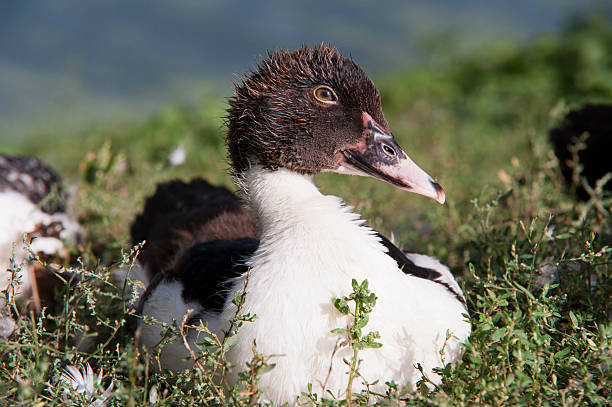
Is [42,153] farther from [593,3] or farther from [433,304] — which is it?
[593,3]

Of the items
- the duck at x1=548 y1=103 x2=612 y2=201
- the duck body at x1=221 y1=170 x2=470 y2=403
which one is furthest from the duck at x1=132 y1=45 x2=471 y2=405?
the duck at x1=548 y1=103 x2=612 y2=201

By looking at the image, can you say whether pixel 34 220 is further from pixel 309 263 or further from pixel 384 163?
pixel 384 163

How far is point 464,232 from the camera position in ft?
12.3

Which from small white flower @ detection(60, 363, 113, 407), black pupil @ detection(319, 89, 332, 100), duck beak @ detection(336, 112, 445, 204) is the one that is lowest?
small white flower @ detection(60, 363, 113, 407)

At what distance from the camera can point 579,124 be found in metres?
4.43

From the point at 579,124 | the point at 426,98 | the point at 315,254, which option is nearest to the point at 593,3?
the point at 426,98

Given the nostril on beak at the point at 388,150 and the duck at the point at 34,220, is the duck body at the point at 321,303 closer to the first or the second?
the nostril on beak at the point at 388,150

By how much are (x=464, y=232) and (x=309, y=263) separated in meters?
1.67

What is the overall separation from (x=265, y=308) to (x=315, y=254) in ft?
0.96

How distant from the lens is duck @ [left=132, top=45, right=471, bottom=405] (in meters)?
2.33

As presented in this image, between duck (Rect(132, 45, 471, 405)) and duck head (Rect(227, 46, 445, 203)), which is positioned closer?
duck (Rect(132, 45, 471, 405))

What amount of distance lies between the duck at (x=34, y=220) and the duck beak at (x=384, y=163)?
6.92ft

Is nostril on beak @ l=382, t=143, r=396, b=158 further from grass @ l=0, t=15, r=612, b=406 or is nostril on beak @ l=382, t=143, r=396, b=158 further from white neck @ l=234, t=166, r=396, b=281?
grass @ l=0, t=15, r=612, b=406

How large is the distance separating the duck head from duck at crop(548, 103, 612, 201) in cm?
205
